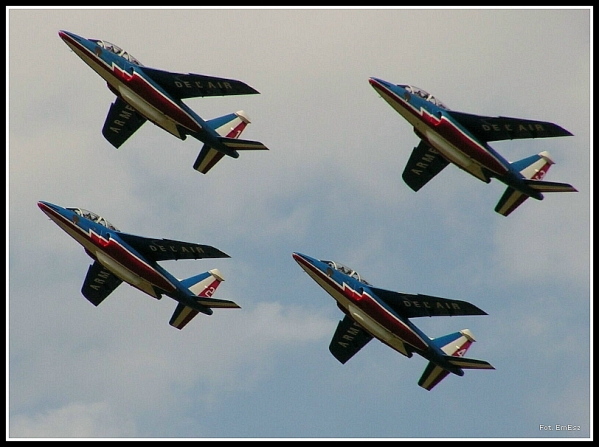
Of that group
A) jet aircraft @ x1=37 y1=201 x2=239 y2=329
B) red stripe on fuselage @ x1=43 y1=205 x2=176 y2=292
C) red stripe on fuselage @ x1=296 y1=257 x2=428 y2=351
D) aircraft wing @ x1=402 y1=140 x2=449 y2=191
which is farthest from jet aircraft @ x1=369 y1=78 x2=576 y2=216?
red stripe on fuselage @ x1=43 y1=205 x2=176 y2=292

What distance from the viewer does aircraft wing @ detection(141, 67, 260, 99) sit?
76.3 m

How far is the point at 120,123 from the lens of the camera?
84.5 m

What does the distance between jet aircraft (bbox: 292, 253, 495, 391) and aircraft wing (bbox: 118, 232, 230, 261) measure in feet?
16.9

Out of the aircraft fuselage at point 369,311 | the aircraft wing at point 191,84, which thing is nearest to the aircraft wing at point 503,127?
the aircraft fuselage at point 369,311

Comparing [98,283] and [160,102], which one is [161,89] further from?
[98,283]

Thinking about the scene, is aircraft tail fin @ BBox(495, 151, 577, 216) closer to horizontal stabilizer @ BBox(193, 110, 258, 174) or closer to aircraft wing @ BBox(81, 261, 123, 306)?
horizontal stabilizer @ BBox(193, 110, 258, 174)

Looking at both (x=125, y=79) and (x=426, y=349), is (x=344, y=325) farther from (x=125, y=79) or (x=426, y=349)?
(x=125, y=79)

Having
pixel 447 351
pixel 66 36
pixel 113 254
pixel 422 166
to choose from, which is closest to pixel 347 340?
pixel 447 351

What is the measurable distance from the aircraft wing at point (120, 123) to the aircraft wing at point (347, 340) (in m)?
17.2

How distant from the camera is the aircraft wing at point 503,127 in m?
75.3

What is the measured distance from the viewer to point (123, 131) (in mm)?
84750

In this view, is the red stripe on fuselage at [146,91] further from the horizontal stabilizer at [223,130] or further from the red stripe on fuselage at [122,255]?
the red stripe on fuselage at [122,255]

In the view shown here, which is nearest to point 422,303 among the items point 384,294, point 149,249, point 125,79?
point 384,294

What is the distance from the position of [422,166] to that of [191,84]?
49.6ft
